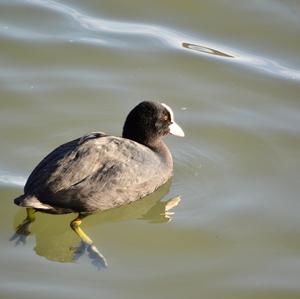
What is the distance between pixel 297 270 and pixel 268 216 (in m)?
0.69

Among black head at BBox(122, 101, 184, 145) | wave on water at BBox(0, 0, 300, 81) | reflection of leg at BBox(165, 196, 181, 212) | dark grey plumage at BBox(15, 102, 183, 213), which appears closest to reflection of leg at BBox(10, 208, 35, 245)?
dark grey plumage at BBox(15, 102, 183, 213)

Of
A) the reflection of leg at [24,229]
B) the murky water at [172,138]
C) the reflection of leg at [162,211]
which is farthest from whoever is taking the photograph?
the reflection of leg at [162,211]

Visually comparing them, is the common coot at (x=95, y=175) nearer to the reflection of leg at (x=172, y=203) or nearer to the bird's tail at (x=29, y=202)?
the bird's tail at (x=29, y=202)

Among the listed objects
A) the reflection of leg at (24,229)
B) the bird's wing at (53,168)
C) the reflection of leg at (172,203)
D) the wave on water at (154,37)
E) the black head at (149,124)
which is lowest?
the reflection of leg at (24,229)

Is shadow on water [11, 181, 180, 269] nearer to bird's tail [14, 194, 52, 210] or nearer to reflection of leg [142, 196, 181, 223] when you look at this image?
reflection of leg [142, 196, 181, 223]

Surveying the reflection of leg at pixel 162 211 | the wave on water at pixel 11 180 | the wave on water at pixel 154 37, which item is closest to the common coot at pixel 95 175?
the reflection of leg at pixel 162 211

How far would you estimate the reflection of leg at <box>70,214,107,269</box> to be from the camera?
525 cm

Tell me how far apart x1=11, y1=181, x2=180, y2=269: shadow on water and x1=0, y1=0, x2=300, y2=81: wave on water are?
2.49 metres

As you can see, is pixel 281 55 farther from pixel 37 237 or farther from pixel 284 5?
pixel 37 237

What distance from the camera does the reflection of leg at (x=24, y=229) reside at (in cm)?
550

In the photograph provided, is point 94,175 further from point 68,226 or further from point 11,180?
point 11,180

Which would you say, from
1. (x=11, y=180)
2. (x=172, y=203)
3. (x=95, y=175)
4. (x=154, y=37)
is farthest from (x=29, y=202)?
(x=154, y=37)

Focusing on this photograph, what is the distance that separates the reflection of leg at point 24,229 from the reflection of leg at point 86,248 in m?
0.32

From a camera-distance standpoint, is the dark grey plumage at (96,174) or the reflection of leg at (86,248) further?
the dark grey plumage at (96,174)
